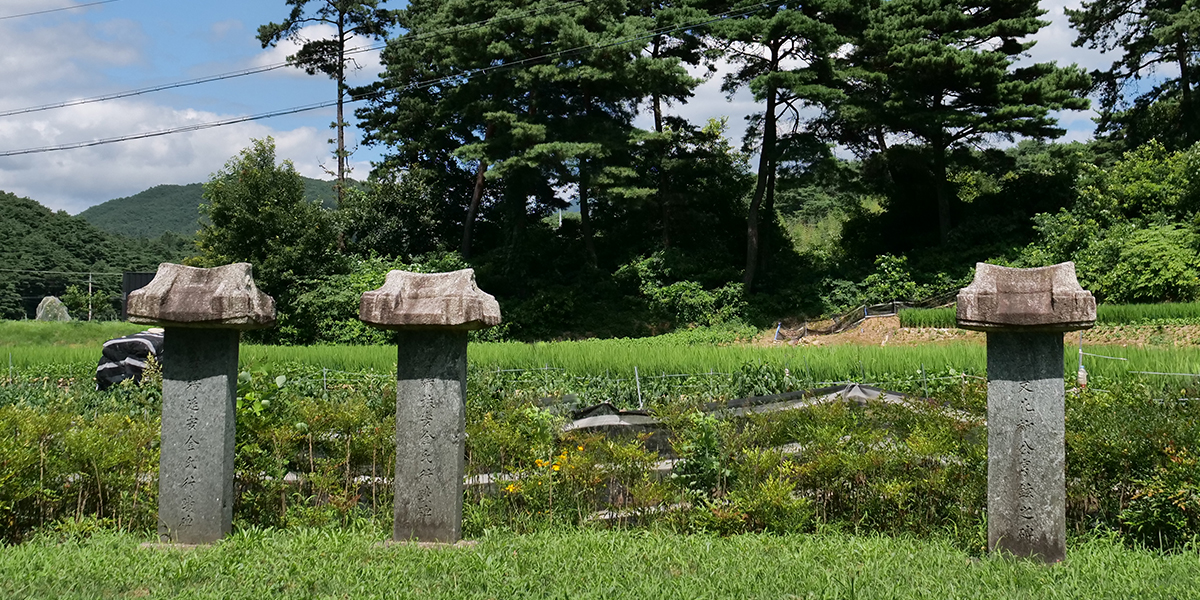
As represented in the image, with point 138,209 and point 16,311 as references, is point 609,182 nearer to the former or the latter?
point 16,311

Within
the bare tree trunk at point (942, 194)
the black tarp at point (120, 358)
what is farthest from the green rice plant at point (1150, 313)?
the black tarp at point (120, 358)

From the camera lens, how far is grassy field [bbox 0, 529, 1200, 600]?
421 cm

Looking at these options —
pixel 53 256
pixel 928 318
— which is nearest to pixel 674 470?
pixel 928 318

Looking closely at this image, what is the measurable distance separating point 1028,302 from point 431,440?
344 cm

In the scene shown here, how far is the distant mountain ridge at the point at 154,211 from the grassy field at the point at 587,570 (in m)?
103

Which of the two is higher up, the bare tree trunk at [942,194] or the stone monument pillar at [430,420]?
the bare tree trunk at [942,194]

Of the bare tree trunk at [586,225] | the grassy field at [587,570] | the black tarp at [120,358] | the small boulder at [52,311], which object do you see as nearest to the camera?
the grassy field at [587,570]

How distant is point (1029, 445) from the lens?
15.5 ft

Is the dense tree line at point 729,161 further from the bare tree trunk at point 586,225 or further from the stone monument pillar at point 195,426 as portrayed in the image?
the stone monument pillar at point 195,426

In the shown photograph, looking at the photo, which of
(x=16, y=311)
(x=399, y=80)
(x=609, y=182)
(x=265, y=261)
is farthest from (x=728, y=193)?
(x=16, y=311)

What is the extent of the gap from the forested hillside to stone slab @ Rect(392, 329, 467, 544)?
136ft

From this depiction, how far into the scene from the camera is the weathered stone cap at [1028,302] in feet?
14.8

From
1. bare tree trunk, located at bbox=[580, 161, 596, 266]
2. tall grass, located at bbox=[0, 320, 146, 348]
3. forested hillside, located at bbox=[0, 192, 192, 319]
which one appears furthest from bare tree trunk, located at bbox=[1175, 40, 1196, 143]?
forested hillside, located at bbox=[0, 192, 192, 319]

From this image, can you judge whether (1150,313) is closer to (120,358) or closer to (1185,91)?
(1185,91)
